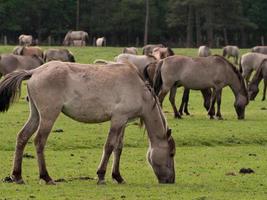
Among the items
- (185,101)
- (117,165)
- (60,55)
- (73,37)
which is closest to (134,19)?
(73,37)

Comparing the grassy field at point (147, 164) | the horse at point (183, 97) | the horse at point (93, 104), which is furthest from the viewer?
the horse at point (183, 97)

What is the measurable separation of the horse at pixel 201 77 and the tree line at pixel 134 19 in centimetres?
5298

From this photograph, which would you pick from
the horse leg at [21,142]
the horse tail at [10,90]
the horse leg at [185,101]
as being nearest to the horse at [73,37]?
the horse leg at [185,101]

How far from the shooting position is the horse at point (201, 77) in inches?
991

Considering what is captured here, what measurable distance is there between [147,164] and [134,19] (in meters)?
69.2

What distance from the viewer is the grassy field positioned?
1187 cm

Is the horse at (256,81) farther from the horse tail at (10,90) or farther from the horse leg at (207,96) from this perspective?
the horse tail at (10,90)

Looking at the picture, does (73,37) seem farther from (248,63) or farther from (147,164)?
(147,164)

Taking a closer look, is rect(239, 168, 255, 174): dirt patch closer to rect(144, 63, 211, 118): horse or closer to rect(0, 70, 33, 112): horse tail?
rect(0, 70, 33, 112): horse tail

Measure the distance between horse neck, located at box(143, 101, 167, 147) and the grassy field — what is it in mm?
726

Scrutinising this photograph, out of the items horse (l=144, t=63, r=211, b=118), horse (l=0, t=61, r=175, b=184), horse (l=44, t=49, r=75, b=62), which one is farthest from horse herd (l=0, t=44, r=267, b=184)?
horse (l=44, t=49, r=75, b=62)

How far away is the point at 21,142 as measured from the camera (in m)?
12.5

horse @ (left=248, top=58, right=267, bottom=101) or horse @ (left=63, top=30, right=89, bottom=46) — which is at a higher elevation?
horse @ (left=248, top=58, right=267, bottom=101)

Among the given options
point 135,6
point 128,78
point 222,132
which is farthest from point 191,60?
point 135,6
